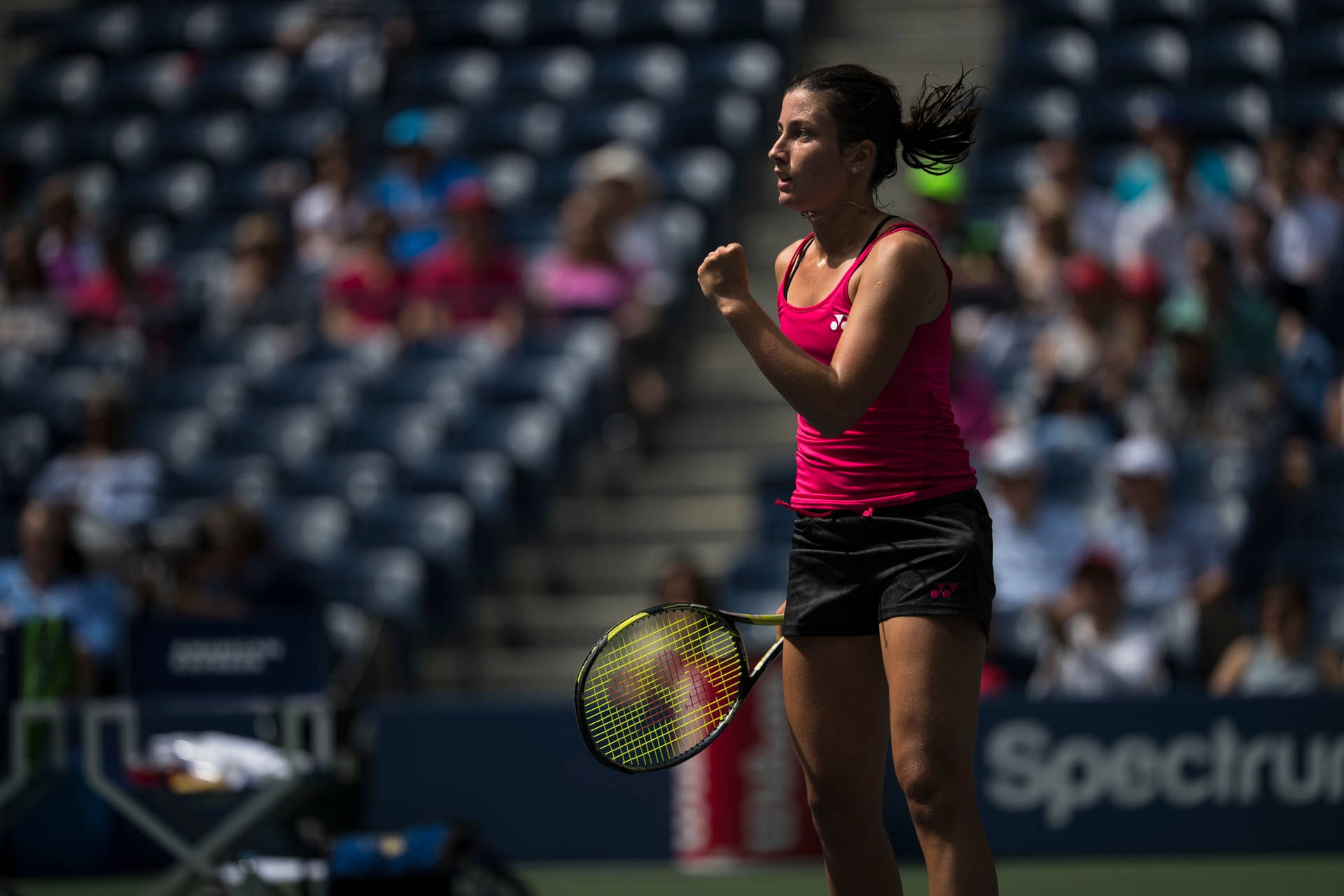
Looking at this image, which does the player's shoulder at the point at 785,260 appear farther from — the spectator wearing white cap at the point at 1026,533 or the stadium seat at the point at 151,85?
the stadium seat at the point at 151,85

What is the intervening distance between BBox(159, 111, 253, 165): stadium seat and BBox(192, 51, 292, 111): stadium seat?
166 millimetres

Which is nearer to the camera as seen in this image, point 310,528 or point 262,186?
point 310,528

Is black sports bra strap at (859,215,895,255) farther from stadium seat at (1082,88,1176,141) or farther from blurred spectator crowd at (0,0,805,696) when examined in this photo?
stadium seat at (1082,88,1176,141)

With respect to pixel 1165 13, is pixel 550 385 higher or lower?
lower

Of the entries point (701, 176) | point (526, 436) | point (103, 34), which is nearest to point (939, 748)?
point (526, 436)

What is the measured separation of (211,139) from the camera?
10906 millimetres

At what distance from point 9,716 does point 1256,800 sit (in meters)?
4.01

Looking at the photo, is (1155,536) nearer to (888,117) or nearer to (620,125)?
(620,125)

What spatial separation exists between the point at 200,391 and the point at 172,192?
226 centimetres

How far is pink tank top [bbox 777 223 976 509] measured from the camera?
9.77 ft

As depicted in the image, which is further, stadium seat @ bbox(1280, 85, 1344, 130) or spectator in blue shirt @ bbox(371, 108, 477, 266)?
spectator in blue shirt @ bbox(371, 108, 477, 266)

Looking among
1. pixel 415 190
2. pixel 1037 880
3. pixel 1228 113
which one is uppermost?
pixel 1228 113

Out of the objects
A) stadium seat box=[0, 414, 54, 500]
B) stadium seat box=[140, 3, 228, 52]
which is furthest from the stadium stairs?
stadium seat box=[140, 3, 228, 52]

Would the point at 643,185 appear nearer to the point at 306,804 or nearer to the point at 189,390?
the point at 189,390
